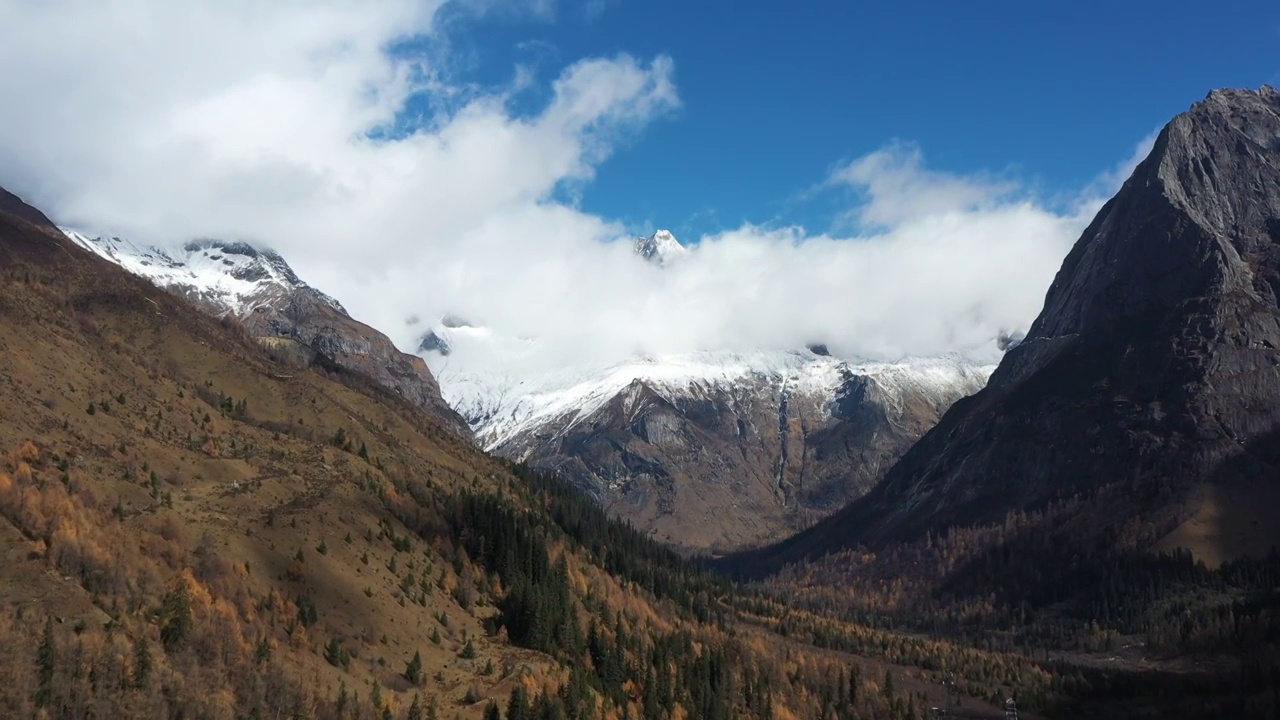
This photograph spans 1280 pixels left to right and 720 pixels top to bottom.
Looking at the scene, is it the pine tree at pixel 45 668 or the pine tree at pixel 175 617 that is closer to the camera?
the pine tree at pixel 45 668

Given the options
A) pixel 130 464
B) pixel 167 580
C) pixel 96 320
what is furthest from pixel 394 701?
pixel 96 320

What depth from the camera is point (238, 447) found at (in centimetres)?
15312

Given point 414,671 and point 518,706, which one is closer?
point 518,706

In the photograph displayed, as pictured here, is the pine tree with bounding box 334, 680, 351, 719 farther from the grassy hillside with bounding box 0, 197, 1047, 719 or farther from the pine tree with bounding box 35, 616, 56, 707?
the pine tree with bounding box 35, 616, 56, 707

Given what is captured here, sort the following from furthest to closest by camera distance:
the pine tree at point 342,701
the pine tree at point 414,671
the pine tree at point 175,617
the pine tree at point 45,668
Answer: the pine tree at point 414,671, the pine tree at point 342,701, the pine tree at point 175,617, the pine tree at point 45,668

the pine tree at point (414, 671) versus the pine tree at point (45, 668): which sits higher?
the pine tree at point (45, 668)

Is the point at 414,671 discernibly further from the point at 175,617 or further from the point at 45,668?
the point at 45,668

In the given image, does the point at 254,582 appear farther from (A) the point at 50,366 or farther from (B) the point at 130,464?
(A) the point at 50,366

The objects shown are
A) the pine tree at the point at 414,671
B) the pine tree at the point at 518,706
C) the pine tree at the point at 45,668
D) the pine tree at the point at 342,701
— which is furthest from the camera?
the pine tree at the point at 414,671

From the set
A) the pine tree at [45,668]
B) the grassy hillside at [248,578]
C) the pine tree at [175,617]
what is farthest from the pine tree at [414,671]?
the pine tree at [45,668]

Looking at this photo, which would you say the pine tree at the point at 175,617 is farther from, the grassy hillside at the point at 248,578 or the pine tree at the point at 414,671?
the pine tree at the point at 414,671

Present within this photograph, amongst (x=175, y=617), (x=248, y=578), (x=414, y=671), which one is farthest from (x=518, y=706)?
(x=175, y=617)

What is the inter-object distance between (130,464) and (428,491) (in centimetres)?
7740

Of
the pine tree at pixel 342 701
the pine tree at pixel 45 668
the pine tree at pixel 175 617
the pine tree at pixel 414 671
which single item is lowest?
the pine tree at pixel 342 701
